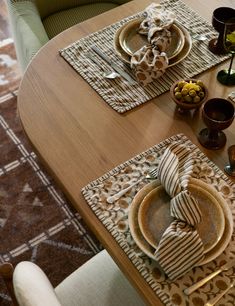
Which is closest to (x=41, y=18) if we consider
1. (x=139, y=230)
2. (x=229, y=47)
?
(x=229, y=47)

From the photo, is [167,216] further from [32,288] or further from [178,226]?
[32,288]

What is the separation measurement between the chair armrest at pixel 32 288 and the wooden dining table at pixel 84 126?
0.47 feet

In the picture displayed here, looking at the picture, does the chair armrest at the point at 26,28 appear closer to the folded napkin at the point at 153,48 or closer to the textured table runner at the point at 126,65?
the textured table runner at the point at 126,65

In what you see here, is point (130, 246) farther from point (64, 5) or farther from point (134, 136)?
point (64, 5)

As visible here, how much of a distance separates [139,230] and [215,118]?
0.31 metres

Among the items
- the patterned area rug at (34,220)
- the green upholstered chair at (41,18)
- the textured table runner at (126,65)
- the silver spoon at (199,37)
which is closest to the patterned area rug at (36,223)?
the patterned area rug at (34,220)

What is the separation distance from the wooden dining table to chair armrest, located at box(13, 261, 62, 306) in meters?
0.14

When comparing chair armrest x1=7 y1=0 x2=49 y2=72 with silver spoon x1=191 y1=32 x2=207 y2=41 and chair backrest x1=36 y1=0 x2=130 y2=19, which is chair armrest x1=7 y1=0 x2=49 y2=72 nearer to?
chair backrest x1=36 y1=0 x2=130 y2=19

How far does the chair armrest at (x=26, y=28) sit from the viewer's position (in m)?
1.37

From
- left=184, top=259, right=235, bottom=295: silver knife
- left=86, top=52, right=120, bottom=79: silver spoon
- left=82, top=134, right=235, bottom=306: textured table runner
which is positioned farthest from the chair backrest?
left=184, top=259, right=235, bottom=295: silver knife

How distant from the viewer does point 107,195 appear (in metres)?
0.92

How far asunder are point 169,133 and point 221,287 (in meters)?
0.38

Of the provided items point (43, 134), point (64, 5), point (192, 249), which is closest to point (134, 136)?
point (43, 134)

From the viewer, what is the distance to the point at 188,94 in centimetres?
102
